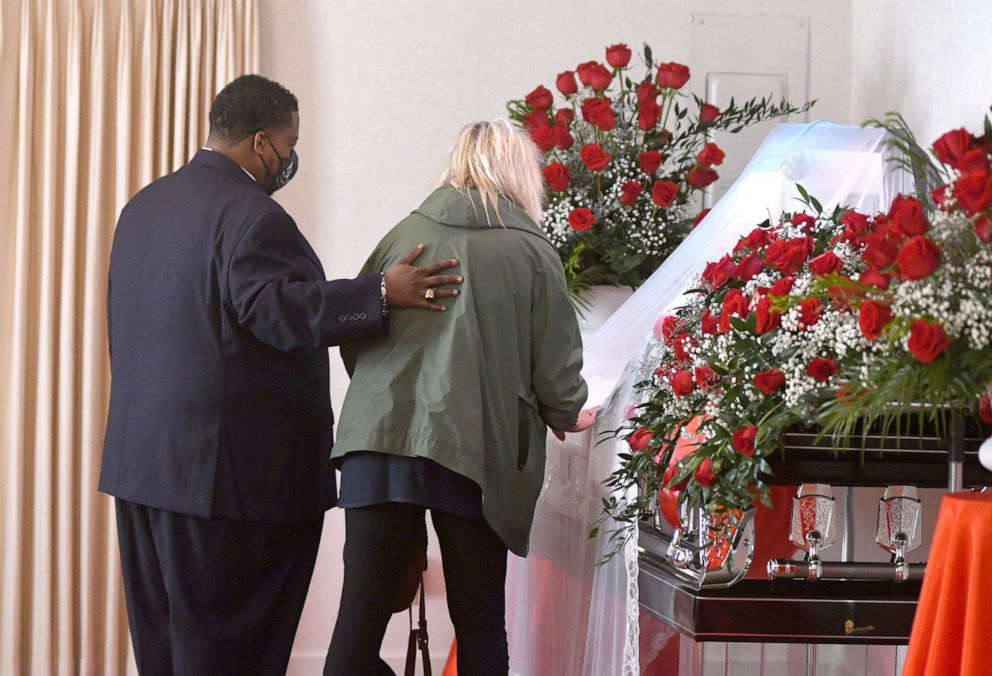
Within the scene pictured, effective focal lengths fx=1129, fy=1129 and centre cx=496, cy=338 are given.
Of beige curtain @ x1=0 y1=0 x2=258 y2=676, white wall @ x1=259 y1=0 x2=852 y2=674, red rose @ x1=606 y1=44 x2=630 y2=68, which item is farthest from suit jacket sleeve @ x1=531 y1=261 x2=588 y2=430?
beige curtain @ x1=0 y1=0 x2=258 y2=676

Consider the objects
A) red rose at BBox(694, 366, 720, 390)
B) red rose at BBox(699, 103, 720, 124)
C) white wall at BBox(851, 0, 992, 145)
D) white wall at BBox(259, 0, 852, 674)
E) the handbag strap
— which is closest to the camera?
red rose at BBox(694, 366, 720, 390)

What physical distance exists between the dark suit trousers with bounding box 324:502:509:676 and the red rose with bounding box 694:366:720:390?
515 millimetres

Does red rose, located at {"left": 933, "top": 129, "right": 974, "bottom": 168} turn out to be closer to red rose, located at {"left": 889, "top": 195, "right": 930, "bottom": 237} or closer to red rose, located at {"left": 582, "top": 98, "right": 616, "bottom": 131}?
red rose, located at {"left": 889, "top": 195, "right": 930, "bottom": 237}

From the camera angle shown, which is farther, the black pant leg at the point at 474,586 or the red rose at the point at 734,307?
the black pant leg at the point at 474,586

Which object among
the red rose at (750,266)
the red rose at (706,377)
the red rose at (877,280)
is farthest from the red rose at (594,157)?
the red rose at (877,280)

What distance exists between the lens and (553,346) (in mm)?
2262

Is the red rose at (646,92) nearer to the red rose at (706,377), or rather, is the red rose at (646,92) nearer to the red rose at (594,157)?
the red rose at (594,157)

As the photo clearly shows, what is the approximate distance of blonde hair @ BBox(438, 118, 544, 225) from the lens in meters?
2.27

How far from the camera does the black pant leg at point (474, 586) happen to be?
7.10 feet

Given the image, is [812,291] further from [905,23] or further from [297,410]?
[905,23]

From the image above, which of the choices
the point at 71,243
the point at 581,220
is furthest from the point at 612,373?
the point at 71,243

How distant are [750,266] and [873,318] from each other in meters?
0.57

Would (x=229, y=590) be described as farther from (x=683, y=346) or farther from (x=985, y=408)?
(x=985, y=408)

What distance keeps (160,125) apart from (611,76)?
4.78 ft
